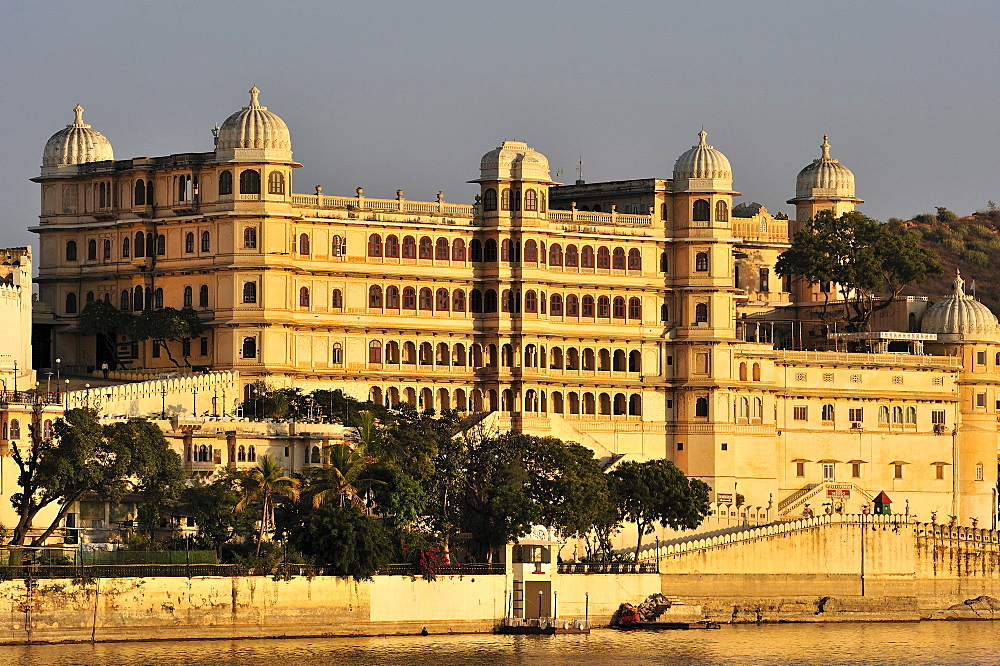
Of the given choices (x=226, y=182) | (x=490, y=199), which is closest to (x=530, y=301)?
(x=490, y=199)

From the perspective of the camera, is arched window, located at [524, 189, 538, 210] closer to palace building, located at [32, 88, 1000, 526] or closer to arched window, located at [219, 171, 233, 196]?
palace building, located at [32, 88, 1000, 526]

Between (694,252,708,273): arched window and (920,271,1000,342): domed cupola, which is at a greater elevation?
(694,252,708,273): arched window

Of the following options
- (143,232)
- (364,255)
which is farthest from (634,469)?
(143,232)

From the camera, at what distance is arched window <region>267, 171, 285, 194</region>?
133125 millimetres

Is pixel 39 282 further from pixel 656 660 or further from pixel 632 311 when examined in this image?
pixel 656 660

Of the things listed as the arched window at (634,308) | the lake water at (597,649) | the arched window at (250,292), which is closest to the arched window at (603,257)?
the arched window at (634,308)

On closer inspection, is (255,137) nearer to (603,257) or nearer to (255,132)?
(255,132)

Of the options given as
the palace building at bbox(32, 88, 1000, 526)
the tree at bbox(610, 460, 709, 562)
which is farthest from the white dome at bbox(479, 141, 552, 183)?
the tree at bbox(610, 460, 709, 562)

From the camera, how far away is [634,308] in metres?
144

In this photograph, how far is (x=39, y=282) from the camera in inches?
5541

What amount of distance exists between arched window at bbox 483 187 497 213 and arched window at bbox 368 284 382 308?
711 centimetres

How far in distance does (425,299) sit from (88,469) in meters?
33.1

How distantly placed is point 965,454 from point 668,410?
707 inches

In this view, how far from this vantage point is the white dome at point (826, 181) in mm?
162250
